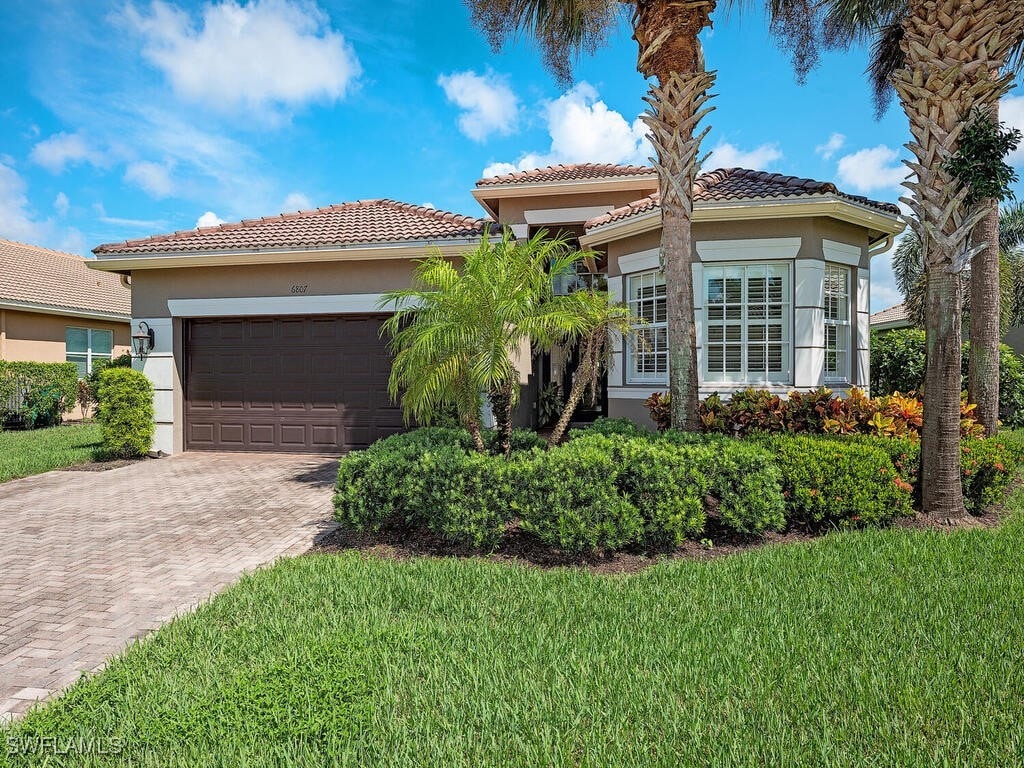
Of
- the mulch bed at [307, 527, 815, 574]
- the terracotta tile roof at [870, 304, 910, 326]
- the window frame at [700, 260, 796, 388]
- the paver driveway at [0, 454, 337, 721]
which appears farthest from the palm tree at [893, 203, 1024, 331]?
the paver driveway at [0, 454, 337, 721]

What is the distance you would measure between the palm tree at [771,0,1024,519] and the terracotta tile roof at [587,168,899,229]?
255cm

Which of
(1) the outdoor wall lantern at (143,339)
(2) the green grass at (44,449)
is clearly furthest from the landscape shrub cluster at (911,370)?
(2) the green grass at (44,449)

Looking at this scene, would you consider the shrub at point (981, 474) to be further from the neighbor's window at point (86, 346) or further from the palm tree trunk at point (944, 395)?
the neighbor's window at point (86, 346)

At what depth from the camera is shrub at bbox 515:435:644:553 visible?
17.5 ft

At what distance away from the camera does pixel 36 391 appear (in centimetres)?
1639

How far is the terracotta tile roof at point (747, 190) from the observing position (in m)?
9.02

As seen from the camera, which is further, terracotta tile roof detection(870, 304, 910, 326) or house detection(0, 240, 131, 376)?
terracotta tile roof detection(870, 304, 910, 326)

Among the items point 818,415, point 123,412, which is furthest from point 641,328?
point 123,412

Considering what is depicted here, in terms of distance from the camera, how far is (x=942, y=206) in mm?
6191

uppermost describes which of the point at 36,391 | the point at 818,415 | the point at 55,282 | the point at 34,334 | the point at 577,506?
the point at 55,282

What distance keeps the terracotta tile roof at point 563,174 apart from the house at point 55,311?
1322 cm

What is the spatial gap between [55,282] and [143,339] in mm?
11986

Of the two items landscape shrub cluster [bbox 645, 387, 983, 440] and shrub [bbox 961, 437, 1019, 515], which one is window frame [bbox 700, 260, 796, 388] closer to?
landscape shrub cluster [bbox 645, 387, 983, 440]

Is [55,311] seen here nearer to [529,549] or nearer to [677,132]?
[529,549]
